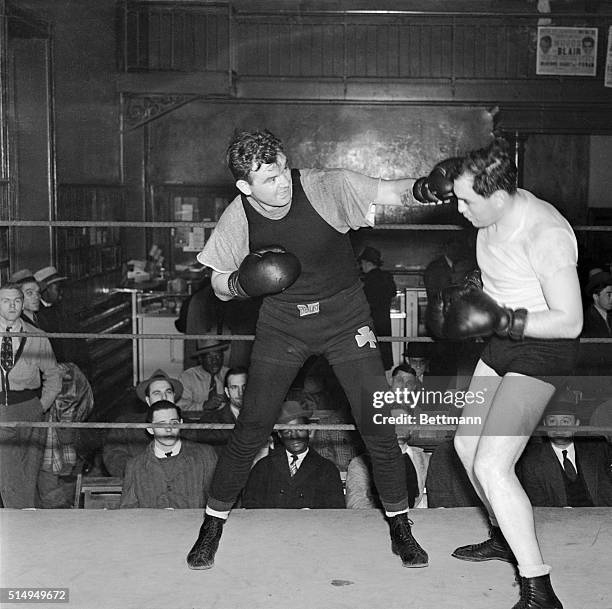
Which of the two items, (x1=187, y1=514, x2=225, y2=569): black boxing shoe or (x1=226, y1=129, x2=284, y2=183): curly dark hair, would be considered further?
(x1=187, y1=514, x2=225, y2=569): black boxing shoe

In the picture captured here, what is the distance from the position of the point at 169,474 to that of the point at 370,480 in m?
0.83

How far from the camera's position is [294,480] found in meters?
3.67

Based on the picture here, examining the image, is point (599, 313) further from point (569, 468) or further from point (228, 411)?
point (228, 411)

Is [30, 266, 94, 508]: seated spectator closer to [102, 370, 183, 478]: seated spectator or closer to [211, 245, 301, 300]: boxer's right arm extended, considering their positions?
[102, 370, 183, 478]: seated spectator

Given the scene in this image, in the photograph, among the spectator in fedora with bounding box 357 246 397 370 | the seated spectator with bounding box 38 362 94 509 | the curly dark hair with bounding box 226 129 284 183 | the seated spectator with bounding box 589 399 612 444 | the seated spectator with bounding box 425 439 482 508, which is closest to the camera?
the curly dark hair with bounding box 226 129 284 183

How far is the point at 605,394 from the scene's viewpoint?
5.05 meters

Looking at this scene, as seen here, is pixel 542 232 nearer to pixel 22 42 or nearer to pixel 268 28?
pixel 22 42

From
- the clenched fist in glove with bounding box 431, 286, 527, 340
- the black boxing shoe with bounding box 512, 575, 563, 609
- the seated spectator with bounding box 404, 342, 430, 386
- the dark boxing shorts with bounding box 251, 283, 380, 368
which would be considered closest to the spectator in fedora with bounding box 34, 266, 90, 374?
the seated spectator with bounding box 404, 342, 430, 386

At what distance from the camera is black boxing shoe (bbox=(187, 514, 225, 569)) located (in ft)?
8.11

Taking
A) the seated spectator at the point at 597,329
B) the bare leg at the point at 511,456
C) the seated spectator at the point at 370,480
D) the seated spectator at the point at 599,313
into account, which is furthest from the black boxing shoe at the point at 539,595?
the seated spectator at the point at 599,313

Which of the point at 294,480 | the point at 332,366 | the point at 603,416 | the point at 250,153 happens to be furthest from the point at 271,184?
the point at 603,416

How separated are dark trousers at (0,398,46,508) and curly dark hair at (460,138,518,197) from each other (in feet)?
9.97

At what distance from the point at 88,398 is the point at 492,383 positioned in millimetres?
3468

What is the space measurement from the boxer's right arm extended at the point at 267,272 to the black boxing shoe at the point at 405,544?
2.38 feet
